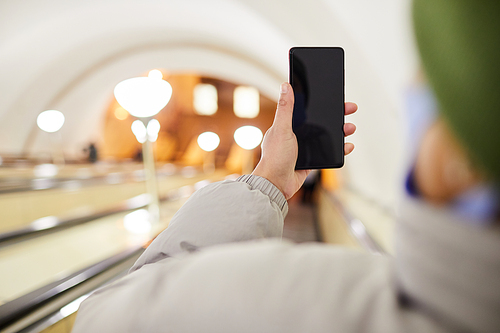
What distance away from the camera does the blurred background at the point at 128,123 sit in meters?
1.10

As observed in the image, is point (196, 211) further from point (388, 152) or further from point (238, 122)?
point (238, 122)

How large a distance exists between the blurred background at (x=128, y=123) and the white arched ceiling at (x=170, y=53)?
17mm

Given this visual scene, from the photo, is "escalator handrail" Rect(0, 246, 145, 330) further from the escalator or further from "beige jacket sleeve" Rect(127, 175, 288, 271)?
"beige jacket sleeve" Rect(127, 175, 288, 271)

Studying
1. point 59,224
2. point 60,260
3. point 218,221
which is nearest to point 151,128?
point 59,224

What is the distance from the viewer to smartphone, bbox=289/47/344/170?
657mm

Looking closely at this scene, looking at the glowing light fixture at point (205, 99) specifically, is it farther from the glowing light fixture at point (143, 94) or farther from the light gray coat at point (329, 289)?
the light gray coat at point (329, 289)

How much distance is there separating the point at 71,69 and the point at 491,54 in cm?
641

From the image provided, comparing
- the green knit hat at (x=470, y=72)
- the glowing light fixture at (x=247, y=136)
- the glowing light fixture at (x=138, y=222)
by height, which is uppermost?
the green knit hat at (x=470, y=72)

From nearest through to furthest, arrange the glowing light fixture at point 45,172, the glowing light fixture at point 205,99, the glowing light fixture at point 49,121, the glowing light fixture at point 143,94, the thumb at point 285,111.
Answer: the thumb at point 285,111 → the glowing light fixture at point 143,94 → the glowing light fixture at point 45,172 → the glowing light fixture at point 49,121 → the glowing light fixture at point 205,99

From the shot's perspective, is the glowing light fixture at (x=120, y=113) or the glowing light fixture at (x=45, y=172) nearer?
the glowing light fixture at (x=45, y=172)

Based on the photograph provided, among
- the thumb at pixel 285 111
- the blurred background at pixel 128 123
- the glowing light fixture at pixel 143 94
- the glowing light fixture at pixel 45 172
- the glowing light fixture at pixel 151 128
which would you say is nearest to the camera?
the thumb at pixel 285 111

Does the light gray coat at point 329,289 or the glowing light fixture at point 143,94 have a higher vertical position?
the glowing light fixture at point 143,94

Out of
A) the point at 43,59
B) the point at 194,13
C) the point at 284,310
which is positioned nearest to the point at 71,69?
the point at 43,59

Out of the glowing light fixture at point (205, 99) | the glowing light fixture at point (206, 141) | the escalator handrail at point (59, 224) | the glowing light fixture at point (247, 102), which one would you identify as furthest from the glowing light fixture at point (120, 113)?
the escalator handrail at point (59, 224)
